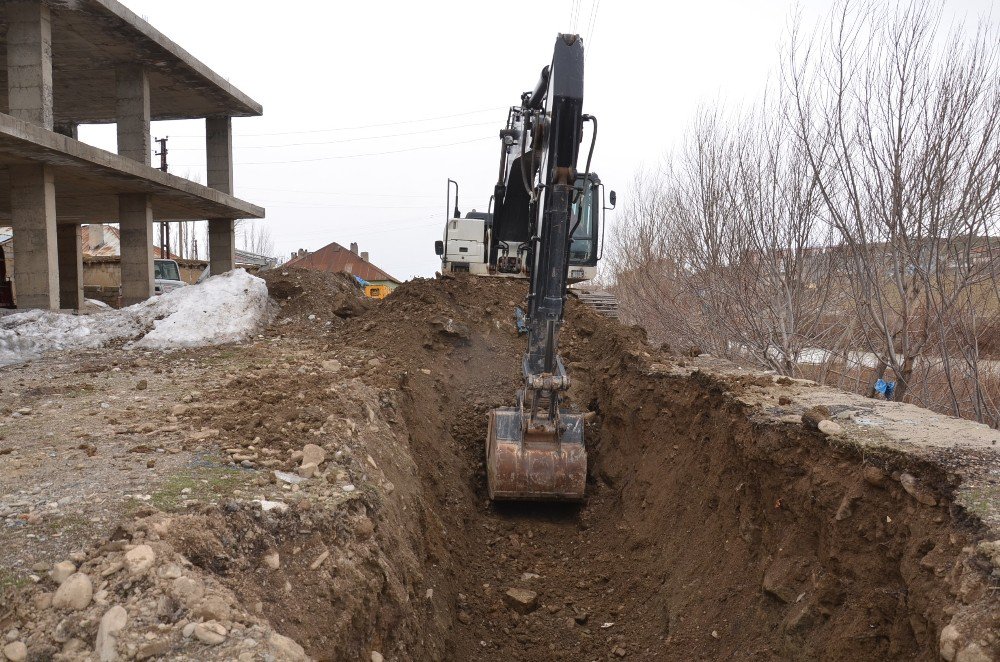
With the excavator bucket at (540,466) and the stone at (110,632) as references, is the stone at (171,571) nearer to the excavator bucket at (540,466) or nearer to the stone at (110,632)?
the stone at (110,632)

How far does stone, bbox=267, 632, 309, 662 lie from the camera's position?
268 cm

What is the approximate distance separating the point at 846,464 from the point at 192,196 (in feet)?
51.7

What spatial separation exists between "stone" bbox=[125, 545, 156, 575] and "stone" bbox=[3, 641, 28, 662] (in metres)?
0.45

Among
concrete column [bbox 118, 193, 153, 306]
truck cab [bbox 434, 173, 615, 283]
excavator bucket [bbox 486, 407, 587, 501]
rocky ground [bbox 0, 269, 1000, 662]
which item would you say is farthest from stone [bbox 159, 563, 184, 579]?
concrete column [bbox 118, 193, 153, 306]

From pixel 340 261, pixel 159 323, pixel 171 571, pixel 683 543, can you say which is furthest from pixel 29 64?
pixel 340 261

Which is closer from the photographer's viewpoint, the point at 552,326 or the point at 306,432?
the point at 306,432

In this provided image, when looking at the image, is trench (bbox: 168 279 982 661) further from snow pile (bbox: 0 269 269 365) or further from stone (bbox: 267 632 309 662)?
snow pile (bbox: 0 269 269 365)

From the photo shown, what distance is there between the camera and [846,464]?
434 centimetres

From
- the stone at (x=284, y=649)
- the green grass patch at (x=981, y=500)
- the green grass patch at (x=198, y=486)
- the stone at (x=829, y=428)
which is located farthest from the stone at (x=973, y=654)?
the green grass patch at (x=198, y=486)

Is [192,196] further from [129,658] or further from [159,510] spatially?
[129,658]

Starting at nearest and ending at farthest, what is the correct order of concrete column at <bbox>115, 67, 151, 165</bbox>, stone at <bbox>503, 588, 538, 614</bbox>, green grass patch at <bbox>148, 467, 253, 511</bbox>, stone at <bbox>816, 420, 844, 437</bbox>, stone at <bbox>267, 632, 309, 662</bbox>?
stone at <bbox>267, 632, 309, 662</bbox>
green grass patch at <bbox>148, 467, 253, 511</bbox>
stone at <bbox>816, 420, 844, 437</bbox>
stone at <bbox>503, 588, 538, 614</bbox>
concrete column at <bbox>115, 67, 151, 165</bbox>

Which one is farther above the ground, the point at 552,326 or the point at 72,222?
the point at 72,222

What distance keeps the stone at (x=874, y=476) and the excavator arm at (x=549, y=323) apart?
2.65m

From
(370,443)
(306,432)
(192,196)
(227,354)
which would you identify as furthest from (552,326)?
(192,196)
